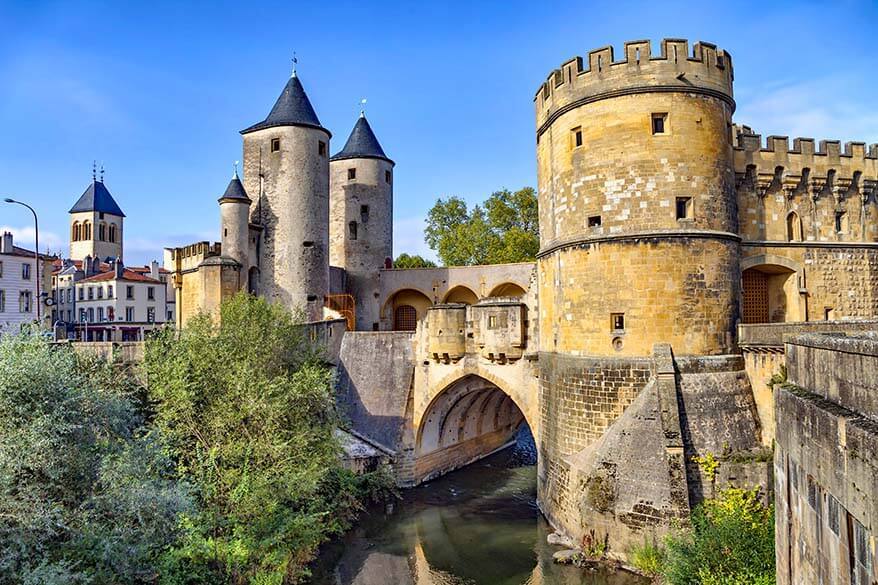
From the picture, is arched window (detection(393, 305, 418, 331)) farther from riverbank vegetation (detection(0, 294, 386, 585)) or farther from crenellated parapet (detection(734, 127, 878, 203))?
crenellated parapet (detection(734, 127, 878, 203))

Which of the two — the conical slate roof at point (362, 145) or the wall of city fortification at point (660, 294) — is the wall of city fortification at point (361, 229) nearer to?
the conical slate roof at point (362, 145)

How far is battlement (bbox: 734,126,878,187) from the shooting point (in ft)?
60.8

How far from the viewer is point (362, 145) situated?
3547 centimetres

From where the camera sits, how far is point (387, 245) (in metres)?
35.5

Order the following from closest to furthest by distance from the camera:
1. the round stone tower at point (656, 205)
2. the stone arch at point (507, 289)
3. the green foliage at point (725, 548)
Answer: the green foliage at point (725, 548), the round stone tower at point (656, 205), the stone arch at point (507, 289)

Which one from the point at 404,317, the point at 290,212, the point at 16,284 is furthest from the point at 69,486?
the point at 16,284

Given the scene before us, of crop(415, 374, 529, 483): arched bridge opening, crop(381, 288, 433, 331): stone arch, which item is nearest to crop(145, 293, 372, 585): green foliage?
crop(415, 374, 529, 483): arched bridge opening

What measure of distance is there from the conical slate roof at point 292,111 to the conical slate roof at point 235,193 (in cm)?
296

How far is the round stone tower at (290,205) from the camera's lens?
2889 cm

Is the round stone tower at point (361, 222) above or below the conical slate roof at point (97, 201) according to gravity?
below

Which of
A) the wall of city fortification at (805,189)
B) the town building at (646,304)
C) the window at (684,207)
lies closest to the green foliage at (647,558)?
the town building at (646,304)

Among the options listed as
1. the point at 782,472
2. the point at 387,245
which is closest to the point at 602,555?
the point at 782,472

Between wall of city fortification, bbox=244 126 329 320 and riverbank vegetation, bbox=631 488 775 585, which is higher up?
wall of city fortification, bbox=244 126 329 320

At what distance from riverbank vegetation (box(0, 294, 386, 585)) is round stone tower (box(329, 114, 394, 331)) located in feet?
48.3
